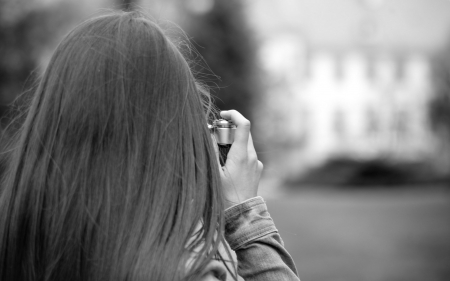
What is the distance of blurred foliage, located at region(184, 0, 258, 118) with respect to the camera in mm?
11922

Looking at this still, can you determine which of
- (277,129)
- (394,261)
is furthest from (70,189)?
(277,129)

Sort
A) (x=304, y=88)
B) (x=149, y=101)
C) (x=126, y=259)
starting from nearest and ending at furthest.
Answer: (x=126, y=259)
(x=149, y=101)
(x=304, y=88)

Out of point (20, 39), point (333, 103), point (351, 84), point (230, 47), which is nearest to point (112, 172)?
point (20, 39)

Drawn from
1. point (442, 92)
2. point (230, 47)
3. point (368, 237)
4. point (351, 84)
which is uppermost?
point (230, 47)

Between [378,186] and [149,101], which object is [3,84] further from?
[378,186]

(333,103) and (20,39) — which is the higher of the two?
(20,39)

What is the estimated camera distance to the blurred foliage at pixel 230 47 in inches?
469

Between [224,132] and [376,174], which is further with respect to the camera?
[376,174]

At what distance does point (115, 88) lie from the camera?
40.8 inches

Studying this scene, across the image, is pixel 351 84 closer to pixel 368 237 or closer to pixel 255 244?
pixel 368 237

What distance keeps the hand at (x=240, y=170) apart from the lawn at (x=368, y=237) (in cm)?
250

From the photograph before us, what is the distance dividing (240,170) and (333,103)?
3283 cm

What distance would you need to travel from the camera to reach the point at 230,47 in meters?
12.4

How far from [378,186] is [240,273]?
1751 cm
